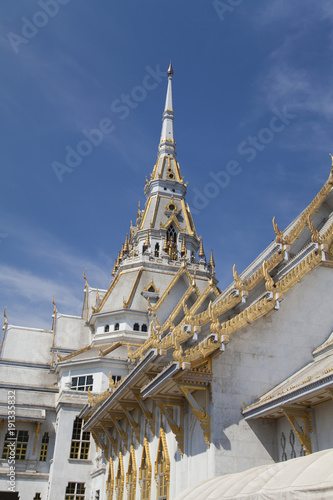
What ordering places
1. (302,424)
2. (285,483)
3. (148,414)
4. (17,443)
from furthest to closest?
(17,443) < (148,414) < (302,424) < (285,483)

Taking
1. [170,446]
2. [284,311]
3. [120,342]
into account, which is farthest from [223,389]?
[120,342]

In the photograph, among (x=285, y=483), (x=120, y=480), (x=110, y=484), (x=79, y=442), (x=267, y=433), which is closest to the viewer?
(x=285, y=483)

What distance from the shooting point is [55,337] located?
146 ft

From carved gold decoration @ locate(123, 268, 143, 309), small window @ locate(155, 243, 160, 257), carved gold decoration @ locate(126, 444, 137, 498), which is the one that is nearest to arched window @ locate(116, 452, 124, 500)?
carved gold decoration @ locate(126, 444, 137, 498)

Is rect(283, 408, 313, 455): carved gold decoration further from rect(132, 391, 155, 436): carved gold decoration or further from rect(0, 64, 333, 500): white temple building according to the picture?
rect(132, 391, 155, 436): carved gold decoration

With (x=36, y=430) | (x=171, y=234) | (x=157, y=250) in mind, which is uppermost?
(x=171, y=234)

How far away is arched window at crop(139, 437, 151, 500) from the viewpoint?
1984 cm

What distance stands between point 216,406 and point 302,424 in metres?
2.51

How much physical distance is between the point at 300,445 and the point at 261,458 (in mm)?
1541

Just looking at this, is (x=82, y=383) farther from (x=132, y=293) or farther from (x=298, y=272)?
(x=298, y=272)

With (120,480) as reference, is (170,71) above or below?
above

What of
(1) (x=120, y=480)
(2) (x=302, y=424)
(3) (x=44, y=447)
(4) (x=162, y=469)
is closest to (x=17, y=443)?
(3) (x=44, y=447)

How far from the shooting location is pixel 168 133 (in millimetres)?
64875

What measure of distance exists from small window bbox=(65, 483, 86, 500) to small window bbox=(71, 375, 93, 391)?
5999 millimetres
